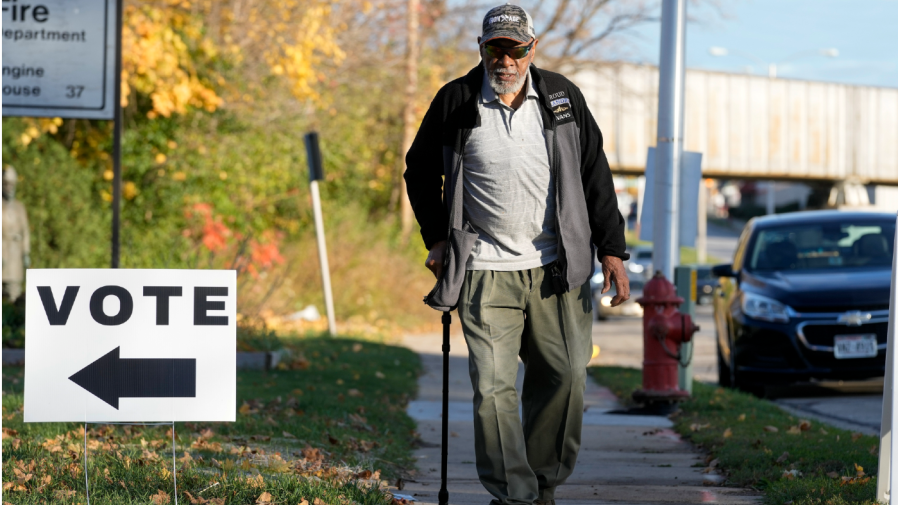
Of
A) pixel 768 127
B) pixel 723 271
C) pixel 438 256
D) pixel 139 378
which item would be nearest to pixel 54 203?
pixel 723 271

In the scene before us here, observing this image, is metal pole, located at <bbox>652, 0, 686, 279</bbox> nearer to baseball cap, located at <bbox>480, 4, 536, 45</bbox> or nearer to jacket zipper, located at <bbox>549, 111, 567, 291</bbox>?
jacket zipper, located at <bbox>549, 111, 567, 291</bbox>

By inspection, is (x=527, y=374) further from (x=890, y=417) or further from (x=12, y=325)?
(x=12, y=325)

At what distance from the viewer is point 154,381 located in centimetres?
427

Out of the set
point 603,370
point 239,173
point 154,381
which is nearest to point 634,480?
point 154,381

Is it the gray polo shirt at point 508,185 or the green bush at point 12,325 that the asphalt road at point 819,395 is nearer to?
the gray polo shirt at point 508,185

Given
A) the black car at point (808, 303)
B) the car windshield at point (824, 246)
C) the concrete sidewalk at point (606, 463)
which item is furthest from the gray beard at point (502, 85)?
the car windshield at point (824, 246)

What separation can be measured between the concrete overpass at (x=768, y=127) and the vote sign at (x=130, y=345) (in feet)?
86.2

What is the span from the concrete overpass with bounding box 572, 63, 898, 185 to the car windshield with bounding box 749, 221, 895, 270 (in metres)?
19.7

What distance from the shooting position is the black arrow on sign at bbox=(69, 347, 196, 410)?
425 centimetres

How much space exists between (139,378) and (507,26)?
6.40ft

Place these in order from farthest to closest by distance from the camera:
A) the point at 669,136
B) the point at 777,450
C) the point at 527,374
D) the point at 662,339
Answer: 1. the point at 669,136
2. the point at 662,339
3. the point at 777,450
4. the point at 527,374

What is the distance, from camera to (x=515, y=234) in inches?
172

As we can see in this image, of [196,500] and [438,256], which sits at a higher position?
[438,256]

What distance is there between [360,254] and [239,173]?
294 cm
